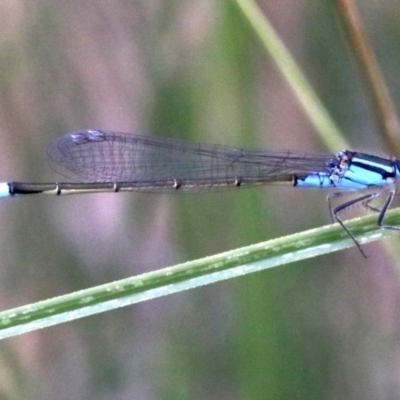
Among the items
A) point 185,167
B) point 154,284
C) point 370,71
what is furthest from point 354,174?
point 154,284

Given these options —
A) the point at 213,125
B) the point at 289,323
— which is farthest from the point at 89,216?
the point at 289,323

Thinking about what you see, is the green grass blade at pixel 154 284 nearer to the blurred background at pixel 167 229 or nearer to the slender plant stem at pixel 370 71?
the slender plant stem at pixel 370 71

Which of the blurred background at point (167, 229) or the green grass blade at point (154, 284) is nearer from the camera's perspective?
the green grass blade at point (154, 284)

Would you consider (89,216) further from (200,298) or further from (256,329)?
(256,329)

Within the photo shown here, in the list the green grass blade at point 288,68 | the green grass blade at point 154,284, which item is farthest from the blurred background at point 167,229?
the green grass blade at point 154,284

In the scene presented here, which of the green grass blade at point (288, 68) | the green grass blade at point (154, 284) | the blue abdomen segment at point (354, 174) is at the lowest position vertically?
the green grass blade at point (154, 284)

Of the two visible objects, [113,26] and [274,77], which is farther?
[274,77]
